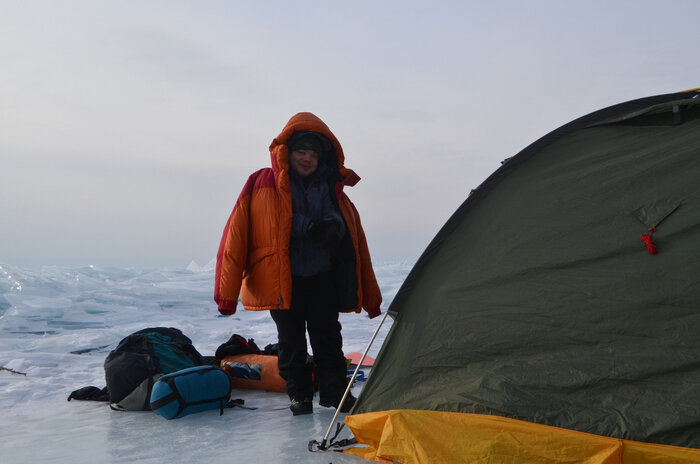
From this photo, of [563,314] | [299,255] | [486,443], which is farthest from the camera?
[299,255]

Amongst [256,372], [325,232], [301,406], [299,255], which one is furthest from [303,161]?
[256,372]

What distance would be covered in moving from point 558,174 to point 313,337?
183 centimetres

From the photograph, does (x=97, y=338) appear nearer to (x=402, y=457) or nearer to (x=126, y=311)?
(x=126, y=311)

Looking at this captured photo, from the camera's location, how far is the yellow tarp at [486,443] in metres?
2.10

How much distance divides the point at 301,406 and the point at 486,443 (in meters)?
1.56

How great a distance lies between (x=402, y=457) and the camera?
242 cm

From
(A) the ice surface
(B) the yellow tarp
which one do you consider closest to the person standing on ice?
(A) the ice surface

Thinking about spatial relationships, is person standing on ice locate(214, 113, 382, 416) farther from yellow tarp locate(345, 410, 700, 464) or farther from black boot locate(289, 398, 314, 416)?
yellow tarp locate(345, 410, 700, 464)

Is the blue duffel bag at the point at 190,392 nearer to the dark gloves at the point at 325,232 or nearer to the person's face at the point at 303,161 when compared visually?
the dark gloves at the point at 325,232

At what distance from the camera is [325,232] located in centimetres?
350

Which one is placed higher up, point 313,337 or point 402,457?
point 313,337

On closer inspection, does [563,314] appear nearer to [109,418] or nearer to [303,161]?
[303,161]

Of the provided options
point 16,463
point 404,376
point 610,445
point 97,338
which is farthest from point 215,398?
point 97,338

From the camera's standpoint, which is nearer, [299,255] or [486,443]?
[486,443]
